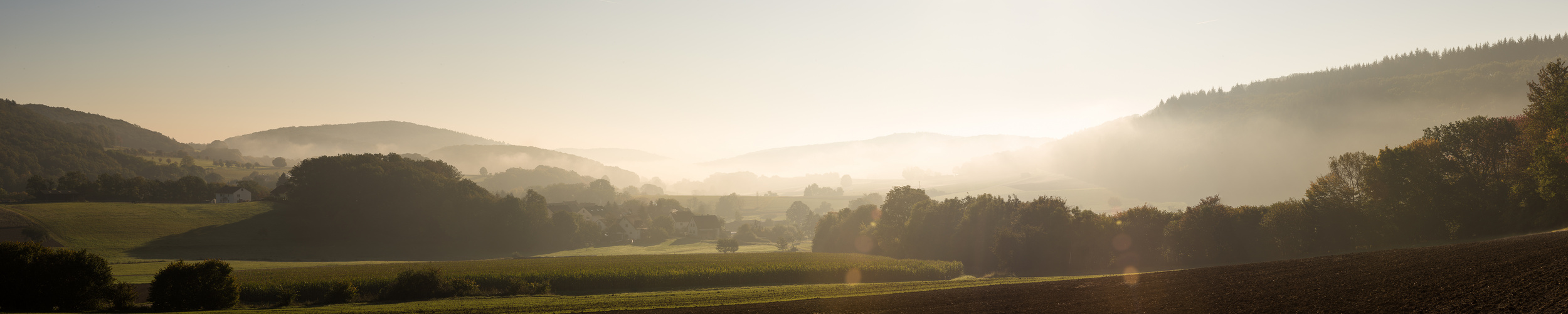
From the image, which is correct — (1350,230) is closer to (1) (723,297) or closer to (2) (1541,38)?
(1) (723,297)

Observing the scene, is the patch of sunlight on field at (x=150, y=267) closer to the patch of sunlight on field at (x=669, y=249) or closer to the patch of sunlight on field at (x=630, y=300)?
the patch of sunlight on field at (x=630, y=300)

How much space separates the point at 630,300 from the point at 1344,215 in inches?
2177

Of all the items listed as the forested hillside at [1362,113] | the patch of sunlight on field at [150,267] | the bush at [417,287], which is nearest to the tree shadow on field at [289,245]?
the patch of sunlight on field at [150,267]

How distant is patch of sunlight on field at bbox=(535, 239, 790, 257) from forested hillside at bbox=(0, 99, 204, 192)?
10579 centimetres

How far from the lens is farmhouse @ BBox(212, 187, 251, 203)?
8900cm

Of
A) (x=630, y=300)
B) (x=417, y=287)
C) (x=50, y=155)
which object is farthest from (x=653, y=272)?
(x=50, y=155)

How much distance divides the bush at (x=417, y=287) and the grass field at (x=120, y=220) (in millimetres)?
42876

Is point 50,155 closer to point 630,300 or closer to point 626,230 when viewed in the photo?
point 626,230

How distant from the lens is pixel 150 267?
45406mm

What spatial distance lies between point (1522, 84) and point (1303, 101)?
154 feet

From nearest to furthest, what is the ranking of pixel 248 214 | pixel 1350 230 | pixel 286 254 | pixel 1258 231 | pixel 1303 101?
pixel 1350 230, pixel 1258 231, pixel 286 254, pixel 248 214, pixel 1303 101

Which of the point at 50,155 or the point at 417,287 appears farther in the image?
the point at 50,155

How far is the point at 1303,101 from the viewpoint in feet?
625

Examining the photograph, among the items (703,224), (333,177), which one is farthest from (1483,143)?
(333,177)
